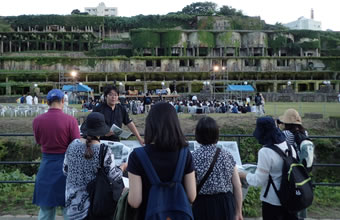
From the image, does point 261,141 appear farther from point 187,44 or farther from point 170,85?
point 187,44

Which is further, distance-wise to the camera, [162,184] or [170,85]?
[170,85]

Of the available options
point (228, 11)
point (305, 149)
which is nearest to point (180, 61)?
point (228, 11)

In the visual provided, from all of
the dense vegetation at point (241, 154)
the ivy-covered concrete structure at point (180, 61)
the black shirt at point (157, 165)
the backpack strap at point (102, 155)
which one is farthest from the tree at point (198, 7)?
the black shirt at point (157, 165)

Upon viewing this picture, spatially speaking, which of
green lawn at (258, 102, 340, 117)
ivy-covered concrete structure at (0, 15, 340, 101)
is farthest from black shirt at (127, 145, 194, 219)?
ivy-covered concrete structure at (0, 15, 340, 101)

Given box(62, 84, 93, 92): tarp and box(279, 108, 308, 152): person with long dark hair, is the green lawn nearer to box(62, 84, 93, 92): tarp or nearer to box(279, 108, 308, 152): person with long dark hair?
box(62, 84, 93, 92): tarp

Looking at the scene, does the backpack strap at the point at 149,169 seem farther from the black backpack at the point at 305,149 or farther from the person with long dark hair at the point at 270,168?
the black backpack at the point at 305,149

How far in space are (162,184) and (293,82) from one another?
51617 mm

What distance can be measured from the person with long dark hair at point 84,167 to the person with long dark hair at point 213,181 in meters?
0.90

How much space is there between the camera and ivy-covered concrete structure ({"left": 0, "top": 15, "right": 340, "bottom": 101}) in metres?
48.2

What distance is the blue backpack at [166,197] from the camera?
8.69 ft

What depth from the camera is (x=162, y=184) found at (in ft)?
8.79

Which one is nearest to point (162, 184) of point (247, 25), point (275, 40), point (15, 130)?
point (15, 130)

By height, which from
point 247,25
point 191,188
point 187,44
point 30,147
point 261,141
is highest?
point 247,25

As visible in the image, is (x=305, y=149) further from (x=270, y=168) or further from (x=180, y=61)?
(x=180, y=61)
